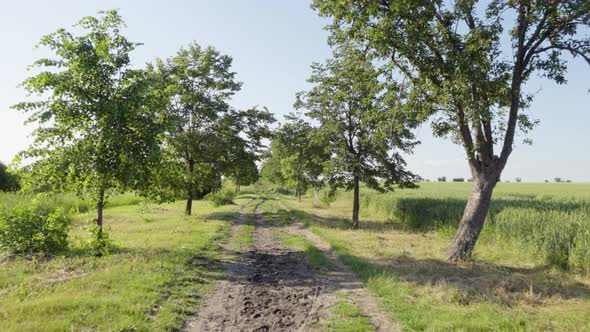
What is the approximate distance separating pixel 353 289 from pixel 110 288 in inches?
230

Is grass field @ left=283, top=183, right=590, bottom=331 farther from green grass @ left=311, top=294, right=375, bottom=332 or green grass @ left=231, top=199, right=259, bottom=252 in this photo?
green grass @ left=231, top=199, right=259, bottom=252

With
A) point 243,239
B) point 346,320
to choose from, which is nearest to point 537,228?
point 346,320

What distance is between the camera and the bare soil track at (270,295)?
655 centimetres

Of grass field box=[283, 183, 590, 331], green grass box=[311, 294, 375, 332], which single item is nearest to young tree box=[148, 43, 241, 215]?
grass field box=[283, 183, 590, 331]

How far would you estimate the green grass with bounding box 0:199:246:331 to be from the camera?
6023 mm

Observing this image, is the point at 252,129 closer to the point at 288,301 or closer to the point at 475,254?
the point at 475,254

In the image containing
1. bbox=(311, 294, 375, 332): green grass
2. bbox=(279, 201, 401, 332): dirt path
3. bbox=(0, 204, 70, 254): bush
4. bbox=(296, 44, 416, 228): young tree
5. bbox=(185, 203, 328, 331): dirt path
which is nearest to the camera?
bbox=(311, 294, 375, 332): green grass

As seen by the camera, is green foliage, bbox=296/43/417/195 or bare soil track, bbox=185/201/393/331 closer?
bare soil track, bbox=185/201/393/331

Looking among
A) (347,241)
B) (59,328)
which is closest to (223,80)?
(347,241)

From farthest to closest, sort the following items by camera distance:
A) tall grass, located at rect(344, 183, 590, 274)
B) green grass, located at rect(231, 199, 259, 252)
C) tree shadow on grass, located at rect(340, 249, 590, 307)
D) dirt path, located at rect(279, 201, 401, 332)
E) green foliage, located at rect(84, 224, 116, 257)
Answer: green grass, located at rect(231, 199, 259, 252)
tall grass, located at rect(344, 183, 590, 274)
green foliage, located at rect(84, 224, 116, 257)
tree shadow on grass, located at rect(340, 249, 590, 307)
dirt path, located at rect(279, 201, 401, 332)

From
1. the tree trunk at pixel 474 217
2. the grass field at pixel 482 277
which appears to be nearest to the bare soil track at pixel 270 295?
the grass field at pixel 482 277

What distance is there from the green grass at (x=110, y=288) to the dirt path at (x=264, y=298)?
526mm

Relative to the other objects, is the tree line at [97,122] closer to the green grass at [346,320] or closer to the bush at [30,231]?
the bush at [30,231]

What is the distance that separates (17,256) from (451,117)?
1456 centimetres
